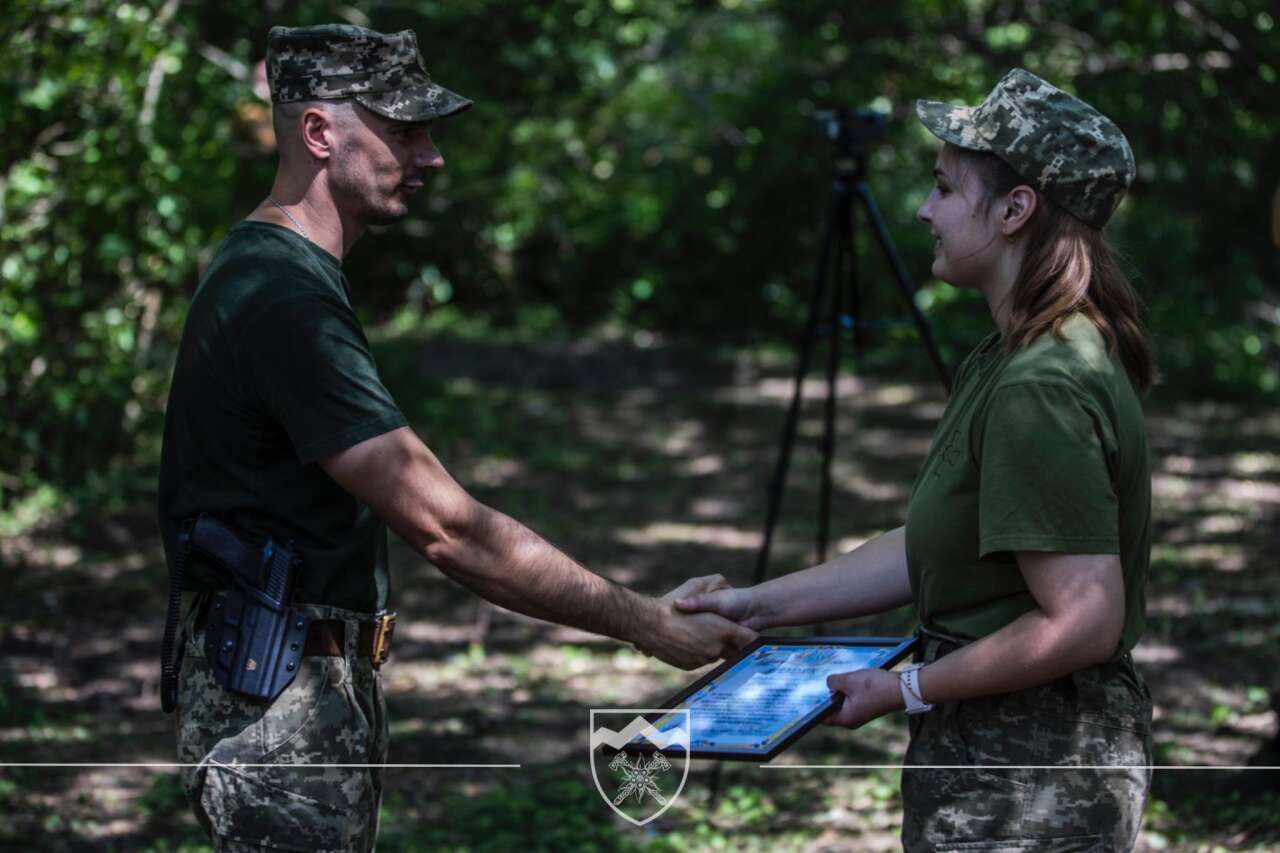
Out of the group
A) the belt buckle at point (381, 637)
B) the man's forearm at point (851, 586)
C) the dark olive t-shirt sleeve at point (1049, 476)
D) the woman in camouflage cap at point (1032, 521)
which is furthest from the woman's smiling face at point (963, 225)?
the belt buckle at point (381, 637)

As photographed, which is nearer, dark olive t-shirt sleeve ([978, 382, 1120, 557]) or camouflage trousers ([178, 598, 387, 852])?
dark olive t-shirt sleeve ([978, 382, 1120, 557])

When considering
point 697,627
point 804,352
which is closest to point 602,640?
point 804,352

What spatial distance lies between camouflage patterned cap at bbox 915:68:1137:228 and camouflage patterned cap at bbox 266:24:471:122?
3.20 feet

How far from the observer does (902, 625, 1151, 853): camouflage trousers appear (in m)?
2.19

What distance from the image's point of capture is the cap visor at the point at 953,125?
226 cm

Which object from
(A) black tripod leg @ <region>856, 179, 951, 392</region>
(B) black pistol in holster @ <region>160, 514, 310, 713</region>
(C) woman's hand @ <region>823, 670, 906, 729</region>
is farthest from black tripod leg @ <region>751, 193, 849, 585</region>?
(B) black pistol in holster @ <region>160, 514, 310, 713</region>

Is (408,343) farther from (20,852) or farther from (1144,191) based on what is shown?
(20,852)

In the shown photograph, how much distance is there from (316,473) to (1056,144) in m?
1.30

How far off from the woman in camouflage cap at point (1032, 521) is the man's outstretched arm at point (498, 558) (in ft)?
1.93

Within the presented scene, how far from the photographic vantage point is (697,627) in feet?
9.75

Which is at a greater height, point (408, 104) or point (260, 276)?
point (408, 104)

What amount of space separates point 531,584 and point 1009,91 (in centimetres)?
117

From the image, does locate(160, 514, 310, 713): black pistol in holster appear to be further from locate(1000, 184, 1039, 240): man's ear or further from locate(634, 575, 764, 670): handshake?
locate(1000, 184, 1039, 240): man's ear

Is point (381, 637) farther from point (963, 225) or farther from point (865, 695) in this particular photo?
point (963, 225)
